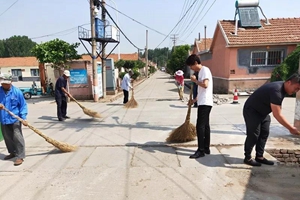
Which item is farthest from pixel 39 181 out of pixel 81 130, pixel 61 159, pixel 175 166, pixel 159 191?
→ pixel 81 130

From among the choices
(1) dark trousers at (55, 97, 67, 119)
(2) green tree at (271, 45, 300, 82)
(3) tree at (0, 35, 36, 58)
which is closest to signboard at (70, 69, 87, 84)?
(1) dark trousers at (55, 97, 67, 119)

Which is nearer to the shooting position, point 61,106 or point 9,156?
point 9,156

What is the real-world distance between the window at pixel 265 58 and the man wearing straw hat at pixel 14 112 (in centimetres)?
1246

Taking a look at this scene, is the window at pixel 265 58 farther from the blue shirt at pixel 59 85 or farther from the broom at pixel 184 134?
the blue shirt at pixel 59 85

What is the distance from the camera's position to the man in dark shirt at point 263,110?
3070mm

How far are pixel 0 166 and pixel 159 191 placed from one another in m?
2.82

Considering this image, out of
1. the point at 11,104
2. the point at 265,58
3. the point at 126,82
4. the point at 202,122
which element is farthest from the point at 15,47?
the point at 202,122

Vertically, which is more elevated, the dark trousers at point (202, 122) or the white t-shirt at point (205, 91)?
the white t-shirt at point (205, 91)

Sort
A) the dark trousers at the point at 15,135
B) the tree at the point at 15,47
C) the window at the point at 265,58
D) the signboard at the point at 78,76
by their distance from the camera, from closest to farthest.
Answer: the dark trousers at the point at 15,135 < the signboard at the point at 78,76 < the window at the point at 265,58 < the tree at the point at 15,47

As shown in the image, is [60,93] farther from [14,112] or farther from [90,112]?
[14,112]

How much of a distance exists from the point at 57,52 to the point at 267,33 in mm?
11830

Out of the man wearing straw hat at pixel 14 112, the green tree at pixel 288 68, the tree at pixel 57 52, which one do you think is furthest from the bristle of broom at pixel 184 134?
the green tree at pixel 288 68

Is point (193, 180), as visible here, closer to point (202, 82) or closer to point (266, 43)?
point (202, 82)

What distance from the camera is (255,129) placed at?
3434 millimetres
